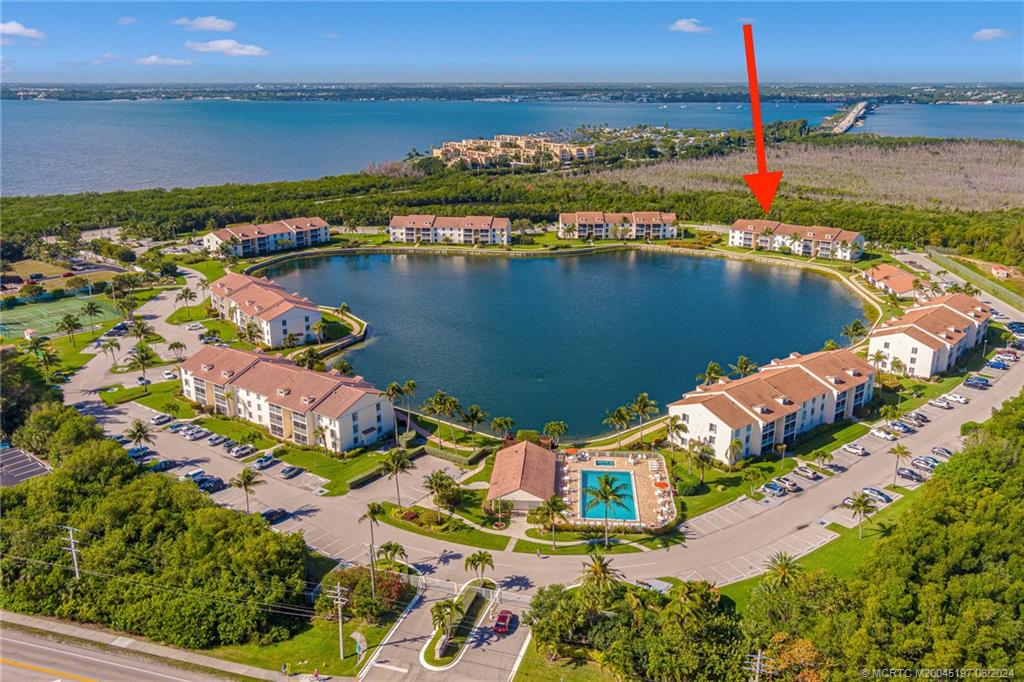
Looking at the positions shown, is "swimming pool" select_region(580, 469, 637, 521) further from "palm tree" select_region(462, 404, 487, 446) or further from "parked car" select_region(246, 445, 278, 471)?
"parked car" select_region(246, 445, 278, 471)

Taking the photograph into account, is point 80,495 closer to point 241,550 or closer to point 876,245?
point 241,550

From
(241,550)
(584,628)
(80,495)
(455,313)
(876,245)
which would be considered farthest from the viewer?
(876,245)

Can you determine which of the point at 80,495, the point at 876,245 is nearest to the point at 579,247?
the point at 876,245

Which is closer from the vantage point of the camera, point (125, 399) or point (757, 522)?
point (757, 522)

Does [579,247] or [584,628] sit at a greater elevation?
[579,247]

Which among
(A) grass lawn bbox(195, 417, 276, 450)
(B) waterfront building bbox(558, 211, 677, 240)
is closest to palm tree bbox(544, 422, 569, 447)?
(A) grass lawn bbox(195, 417, 276, 450)
